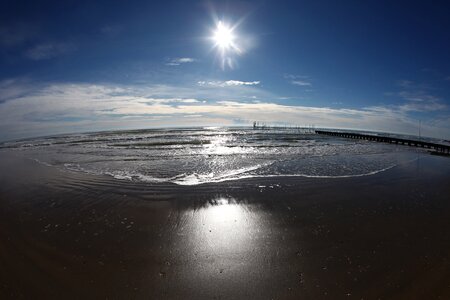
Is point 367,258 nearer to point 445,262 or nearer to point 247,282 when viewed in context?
point 445,262

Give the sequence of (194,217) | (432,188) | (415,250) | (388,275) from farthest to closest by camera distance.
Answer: (432,188) < (194,217) < (415,250) < (388,275)

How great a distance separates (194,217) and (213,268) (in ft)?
10.9

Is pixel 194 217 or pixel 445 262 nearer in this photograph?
pixel 445 262

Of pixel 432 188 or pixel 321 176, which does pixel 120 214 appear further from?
pixel 432 188

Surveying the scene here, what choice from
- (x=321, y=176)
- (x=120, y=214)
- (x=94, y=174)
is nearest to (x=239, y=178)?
(x=321, y=176)

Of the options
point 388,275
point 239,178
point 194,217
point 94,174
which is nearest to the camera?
point 388,275

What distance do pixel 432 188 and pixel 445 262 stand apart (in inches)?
360

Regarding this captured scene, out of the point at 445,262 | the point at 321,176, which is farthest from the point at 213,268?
the point at 321,176

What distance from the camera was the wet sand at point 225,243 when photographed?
5.26 meters

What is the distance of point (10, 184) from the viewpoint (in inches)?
570

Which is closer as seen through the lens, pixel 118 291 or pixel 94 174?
pixel 118 291

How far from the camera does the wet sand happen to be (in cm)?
526

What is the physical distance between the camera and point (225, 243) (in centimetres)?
718

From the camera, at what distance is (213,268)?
5965 mm
